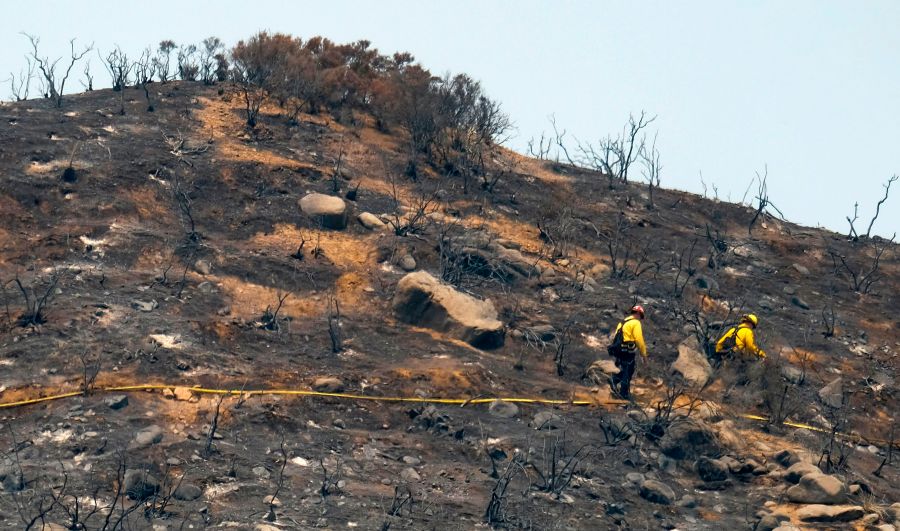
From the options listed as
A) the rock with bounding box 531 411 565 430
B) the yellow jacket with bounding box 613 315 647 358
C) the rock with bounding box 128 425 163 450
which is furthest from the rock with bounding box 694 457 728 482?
the rock with bounding box 128 425 163 450

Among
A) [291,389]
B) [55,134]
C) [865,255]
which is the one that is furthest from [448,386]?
[865,255]

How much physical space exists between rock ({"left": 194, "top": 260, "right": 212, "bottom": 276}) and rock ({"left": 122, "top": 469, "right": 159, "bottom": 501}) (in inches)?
215

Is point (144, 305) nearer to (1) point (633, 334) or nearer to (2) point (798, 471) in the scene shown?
(1) point (633, 334)

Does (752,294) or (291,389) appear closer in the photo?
(291,389)

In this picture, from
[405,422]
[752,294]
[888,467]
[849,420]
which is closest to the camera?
[405,422]

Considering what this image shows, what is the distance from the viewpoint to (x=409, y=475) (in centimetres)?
968

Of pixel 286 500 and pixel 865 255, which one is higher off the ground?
pixel 865 255

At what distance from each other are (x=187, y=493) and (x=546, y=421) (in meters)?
4.14

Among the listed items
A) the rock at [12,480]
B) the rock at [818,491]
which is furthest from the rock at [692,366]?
the rock at [12,480]

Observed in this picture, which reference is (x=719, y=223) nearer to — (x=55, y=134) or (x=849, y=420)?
(x=849, y=420)

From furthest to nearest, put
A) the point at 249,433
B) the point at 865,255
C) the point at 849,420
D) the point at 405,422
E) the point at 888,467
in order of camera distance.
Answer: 1. the point at 865,255
2. the point at 849,420
3. the point at 888,467
4. the point at 405,422
5. the point at 249,433

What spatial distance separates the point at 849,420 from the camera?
1297 centimetres

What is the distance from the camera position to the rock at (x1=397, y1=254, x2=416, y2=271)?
49.1ft

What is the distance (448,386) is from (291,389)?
1739 mm
